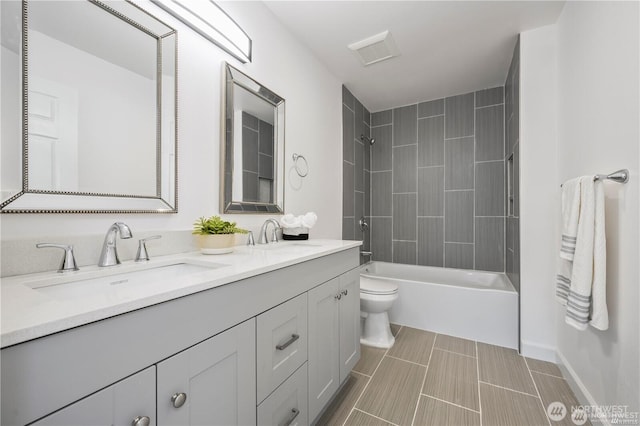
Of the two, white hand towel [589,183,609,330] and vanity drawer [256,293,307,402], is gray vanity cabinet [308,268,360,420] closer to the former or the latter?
vanity drawer [256,293,307,402]

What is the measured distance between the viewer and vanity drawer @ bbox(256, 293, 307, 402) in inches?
35.8

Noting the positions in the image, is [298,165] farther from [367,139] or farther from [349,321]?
[367,139]

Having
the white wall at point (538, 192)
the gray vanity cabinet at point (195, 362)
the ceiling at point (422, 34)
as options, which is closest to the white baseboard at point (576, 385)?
the white wall at point (538, 192)

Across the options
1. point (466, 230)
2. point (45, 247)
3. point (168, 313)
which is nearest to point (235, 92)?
point (45, 247)

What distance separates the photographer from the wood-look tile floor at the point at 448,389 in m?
1.40

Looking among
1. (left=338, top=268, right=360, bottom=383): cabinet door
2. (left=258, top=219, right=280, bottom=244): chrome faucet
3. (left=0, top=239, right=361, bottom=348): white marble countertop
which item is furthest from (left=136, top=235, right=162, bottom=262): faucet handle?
(left=338, top=268, right=360, bottom=383): cabinet door

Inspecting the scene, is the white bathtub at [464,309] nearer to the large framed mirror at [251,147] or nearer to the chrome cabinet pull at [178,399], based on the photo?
the large framed mirror at [251,147]

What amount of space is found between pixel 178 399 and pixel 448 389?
163 cm

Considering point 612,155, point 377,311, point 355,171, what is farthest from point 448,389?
point 355,171

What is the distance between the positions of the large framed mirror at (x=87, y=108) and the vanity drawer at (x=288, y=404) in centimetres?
89

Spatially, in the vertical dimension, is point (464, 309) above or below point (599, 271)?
below

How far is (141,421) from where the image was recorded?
56 centimetres

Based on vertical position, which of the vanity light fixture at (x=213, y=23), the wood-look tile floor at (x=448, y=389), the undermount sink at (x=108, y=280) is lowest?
the wood-look tile floor at (x=448, y=389)

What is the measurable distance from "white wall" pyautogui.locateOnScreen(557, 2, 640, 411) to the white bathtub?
1.61 ft
